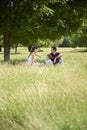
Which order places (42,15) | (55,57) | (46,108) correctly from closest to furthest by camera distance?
(46,108) → (55,57) → (42,15)

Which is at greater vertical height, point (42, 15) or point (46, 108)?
point (42, 15)

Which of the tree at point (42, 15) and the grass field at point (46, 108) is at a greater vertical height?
the tree at point (42, 15)

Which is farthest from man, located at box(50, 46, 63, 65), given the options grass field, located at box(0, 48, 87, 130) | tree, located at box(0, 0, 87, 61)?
grass field, located at box(0, 48, 87, 130)

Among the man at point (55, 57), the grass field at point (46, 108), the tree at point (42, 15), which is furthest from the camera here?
the tree at point (42, 15)

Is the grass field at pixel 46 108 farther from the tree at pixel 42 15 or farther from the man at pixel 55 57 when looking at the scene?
the tree at pixel 42 15

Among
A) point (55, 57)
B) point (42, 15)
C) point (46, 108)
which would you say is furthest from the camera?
point (42, 15)

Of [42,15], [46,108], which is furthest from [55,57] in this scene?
[46,108]

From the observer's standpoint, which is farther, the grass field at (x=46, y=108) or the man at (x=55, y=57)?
the man at (x=55, y=57)

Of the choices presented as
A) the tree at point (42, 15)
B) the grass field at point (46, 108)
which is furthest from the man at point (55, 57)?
the grass field at point (46, 108)

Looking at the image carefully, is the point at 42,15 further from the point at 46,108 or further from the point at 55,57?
the point at 46,108

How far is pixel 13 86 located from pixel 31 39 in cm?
1486

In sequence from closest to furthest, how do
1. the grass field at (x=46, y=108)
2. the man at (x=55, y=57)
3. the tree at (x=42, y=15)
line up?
the grass field at (x=46, y=108)
the man at (x=55, y=57)
the tree at (x=42, y=15)

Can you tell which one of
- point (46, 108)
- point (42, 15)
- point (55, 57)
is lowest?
point (55, 57)

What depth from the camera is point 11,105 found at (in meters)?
5.44
